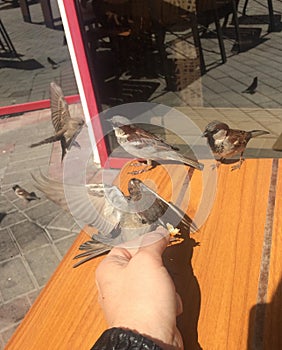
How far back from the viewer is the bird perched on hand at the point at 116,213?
3.94ft

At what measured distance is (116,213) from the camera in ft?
3.98

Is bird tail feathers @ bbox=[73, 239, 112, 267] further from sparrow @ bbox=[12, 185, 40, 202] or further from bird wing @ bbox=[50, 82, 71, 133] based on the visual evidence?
sparrow @ bbox=[12, 185, 40, 202]

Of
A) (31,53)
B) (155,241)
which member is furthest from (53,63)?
(155,241)

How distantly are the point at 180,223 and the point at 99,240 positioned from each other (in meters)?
0.27

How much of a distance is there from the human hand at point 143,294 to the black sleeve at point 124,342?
0.16ft

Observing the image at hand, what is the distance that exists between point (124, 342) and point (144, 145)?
57.2 inches

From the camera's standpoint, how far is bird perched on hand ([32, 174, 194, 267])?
47.3 inches

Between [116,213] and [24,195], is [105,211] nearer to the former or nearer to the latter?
[116,213]

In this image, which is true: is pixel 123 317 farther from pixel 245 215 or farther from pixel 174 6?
pixel 174 6

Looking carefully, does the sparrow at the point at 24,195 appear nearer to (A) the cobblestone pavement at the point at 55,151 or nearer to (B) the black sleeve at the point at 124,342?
(A) the cobblestone pavement at the point at 55,151

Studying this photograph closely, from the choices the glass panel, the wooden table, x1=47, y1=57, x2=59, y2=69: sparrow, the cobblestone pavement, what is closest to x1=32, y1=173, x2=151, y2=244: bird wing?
the wooden table

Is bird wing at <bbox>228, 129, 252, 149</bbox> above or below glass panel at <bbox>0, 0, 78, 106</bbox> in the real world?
above

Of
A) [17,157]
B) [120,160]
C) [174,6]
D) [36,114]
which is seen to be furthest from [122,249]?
[36,114]

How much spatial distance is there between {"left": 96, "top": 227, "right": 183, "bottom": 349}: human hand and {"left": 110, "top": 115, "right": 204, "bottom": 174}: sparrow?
0.64 metres
